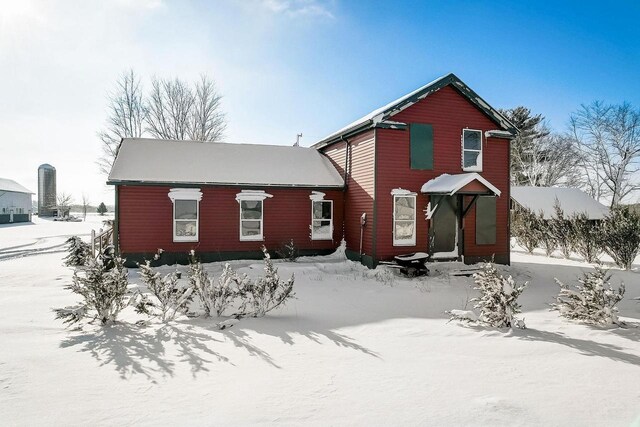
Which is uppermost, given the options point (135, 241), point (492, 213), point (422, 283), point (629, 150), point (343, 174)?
point (629, 150)

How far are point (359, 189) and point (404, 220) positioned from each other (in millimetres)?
2191

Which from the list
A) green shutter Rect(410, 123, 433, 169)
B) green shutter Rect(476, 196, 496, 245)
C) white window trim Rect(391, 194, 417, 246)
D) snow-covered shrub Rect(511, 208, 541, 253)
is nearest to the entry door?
white window trim Rect(391, 194, 417, 246)

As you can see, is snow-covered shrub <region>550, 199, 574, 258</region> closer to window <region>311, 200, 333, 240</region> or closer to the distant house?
window <region>311, 200, 333, 240</region>

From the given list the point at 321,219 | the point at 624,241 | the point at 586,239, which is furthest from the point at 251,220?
the point at 586,239

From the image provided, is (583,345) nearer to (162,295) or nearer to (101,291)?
(162,295)

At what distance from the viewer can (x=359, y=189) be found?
14.7 meters

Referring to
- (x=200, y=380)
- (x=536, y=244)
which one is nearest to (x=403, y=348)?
(x=200, y=380)

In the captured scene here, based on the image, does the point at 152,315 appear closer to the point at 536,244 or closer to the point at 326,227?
the point at 326,227

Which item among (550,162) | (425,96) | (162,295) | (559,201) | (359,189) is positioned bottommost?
(162,295)

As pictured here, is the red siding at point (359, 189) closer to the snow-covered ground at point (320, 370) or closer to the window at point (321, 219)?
the window at point (321, 219)

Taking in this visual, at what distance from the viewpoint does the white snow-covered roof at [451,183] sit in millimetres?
12539

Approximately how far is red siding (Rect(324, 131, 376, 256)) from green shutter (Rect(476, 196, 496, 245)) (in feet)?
14.9

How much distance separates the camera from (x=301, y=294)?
980 centimetres

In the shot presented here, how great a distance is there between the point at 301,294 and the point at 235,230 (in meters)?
6.11
